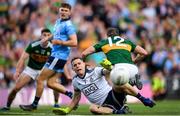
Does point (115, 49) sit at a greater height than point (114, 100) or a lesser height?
greater

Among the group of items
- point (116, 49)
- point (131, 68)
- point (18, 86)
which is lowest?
point (18, 86)

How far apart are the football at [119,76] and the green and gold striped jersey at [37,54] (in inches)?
173

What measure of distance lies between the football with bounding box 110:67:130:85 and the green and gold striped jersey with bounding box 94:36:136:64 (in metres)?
1.15

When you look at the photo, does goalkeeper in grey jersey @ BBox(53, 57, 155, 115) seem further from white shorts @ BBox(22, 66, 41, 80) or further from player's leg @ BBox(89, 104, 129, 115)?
white shorts @ BBox(22, 66, 41, 80)

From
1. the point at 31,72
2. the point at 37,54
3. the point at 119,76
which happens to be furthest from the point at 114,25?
the point at 119,76

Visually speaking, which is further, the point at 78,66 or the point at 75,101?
the point at 75,101

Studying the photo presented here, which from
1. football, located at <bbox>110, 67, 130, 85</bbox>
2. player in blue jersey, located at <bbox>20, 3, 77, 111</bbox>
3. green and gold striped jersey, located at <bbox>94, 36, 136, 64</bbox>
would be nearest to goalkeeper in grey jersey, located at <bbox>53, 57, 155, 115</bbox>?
football, located at <bbox>110, 67, 130, 85</bbox>

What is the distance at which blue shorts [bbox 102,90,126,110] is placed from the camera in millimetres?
14781

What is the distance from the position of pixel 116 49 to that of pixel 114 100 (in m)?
1.23

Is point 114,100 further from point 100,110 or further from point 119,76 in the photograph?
point 119,76

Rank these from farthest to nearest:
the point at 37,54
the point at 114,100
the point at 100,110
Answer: the point at 37,54, the point at 114,100, the point at 100,110

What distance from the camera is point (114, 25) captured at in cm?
2853

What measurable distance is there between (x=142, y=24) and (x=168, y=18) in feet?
3.49

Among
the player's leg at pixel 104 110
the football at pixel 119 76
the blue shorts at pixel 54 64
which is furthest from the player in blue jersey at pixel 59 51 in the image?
the football at pixel 119 76
